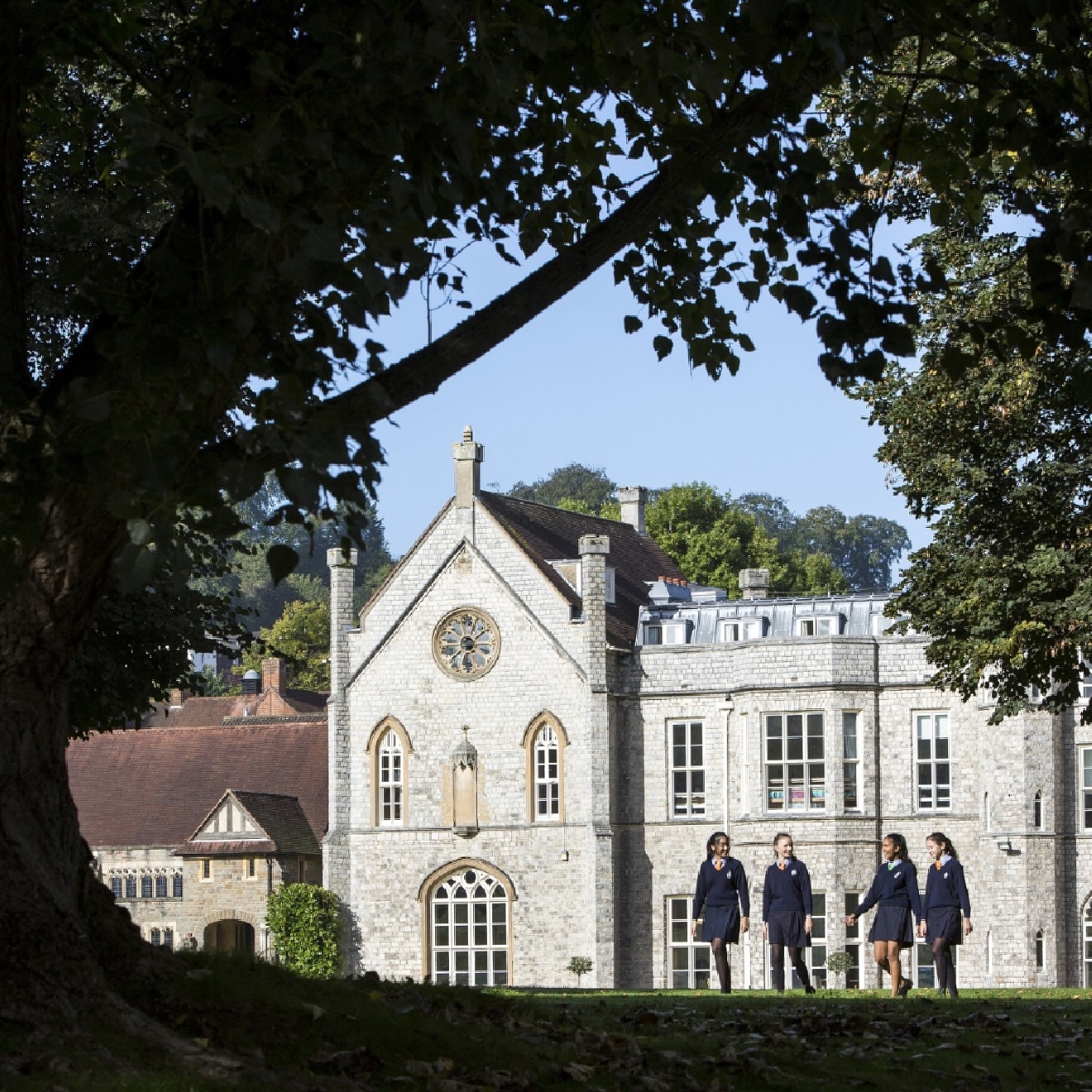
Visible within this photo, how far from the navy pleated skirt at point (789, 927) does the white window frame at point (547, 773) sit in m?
28.3

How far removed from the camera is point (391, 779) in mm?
50250

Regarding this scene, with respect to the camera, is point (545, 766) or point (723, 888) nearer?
point (723, 888)

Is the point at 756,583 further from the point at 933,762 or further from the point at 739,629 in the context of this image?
the point at 933,762

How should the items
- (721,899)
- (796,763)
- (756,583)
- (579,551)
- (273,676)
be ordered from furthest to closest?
(273,676)
(756,583)
(579,551)
(796,763)
(721,899)

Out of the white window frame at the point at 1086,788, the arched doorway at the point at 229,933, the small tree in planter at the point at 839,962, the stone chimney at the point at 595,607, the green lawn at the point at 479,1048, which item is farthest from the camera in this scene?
the arched doorway at the point at 229,933

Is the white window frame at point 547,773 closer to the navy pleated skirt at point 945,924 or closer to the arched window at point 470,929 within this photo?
the arched window at point 470,929

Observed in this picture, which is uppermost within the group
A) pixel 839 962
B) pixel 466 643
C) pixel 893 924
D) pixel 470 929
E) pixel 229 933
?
pixel 466 643

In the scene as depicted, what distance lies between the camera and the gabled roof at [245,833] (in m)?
52.7

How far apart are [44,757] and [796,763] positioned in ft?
129

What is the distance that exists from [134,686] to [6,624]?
14.0 meters

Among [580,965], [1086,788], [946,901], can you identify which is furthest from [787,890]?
[1086,788]

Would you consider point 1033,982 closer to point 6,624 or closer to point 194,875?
point 194,875

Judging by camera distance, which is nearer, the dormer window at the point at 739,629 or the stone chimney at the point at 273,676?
the dormer window at the point at 739,629

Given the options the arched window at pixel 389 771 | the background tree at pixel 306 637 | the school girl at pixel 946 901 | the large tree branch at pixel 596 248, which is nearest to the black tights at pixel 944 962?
the school girl at pixel 946 901
